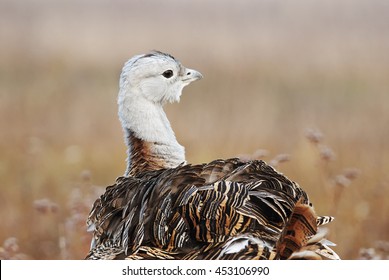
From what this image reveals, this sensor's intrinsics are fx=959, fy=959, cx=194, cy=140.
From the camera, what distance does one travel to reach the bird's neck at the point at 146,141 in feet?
13.9

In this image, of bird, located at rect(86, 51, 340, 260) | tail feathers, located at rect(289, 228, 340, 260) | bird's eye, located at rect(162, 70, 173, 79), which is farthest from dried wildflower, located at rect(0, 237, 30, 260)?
tail feathers, located at rect(289, 228, 340, 260)

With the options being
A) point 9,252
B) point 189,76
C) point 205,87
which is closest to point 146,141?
point 189,76

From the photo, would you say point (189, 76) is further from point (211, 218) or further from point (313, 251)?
point (313, 251)

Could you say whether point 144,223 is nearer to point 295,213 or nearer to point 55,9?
point 295,213

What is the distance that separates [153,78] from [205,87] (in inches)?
57.9

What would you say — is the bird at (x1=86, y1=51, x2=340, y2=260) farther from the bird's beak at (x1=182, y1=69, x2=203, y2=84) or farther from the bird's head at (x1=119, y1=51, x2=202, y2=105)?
the bird's beak at (x1=182, y1=69, x2=203, y2=84)

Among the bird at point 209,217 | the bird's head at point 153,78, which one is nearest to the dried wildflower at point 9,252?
the bird at point 209,217

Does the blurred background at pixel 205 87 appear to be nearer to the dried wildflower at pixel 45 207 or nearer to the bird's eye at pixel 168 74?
the dried wildflower at pixel 45 207

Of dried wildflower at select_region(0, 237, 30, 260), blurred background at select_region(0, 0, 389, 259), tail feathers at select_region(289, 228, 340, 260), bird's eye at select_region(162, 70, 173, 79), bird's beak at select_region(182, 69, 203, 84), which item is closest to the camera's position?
tail feathers at select_region(289, 228, 340, 260)

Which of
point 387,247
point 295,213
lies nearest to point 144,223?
point 295,213

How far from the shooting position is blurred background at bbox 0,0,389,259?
5.33 meters

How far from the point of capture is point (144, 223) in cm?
356

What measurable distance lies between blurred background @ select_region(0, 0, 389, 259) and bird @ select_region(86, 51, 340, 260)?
4.47 ft

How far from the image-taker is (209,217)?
11.4 ft
